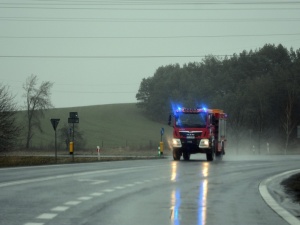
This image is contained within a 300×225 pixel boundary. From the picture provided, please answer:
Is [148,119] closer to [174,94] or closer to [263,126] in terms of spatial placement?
[174,94]

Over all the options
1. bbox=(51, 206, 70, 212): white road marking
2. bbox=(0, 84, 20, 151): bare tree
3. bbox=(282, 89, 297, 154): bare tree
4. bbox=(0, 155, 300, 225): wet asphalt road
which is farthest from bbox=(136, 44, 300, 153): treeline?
bbox=(51, 206, 70, 212): white road marking

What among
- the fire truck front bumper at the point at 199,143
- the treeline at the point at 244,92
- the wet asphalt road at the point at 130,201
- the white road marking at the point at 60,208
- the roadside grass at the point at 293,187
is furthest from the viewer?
the treeline at the point at 244,92

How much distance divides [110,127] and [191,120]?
72.7m

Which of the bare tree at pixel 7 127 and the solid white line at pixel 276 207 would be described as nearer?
the solid white line at pixel 276 207

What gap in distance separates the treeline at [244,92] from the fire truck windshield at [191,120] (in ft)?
106

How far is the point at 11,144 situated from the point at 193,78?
84.1 meters

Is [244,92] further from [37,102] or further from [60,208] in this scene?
[60,208]

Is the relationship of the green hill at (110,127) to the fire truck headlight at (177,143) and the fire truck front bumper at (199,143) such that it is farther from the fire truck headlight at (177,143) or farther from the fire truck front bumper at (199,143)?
the fire truck front bumper at (199,143)

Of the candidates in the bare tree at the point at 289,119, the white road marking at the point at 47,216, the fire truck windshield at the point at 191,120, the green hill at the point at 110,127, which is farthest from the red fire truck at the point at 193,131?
the bare tree at the point at 289,119

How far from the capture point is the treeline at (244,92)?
88169mm

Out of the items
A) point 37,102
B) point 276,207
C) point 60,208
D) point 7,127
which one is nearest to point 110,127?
point 37,102

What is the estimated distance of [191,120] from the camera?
143ft

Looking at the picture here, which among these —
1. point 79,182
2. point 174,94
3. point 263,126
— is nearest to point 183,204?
point 79,182

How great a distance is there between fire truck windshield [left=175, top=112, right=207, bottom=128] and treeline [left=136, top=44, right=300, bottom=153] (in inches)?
1272
